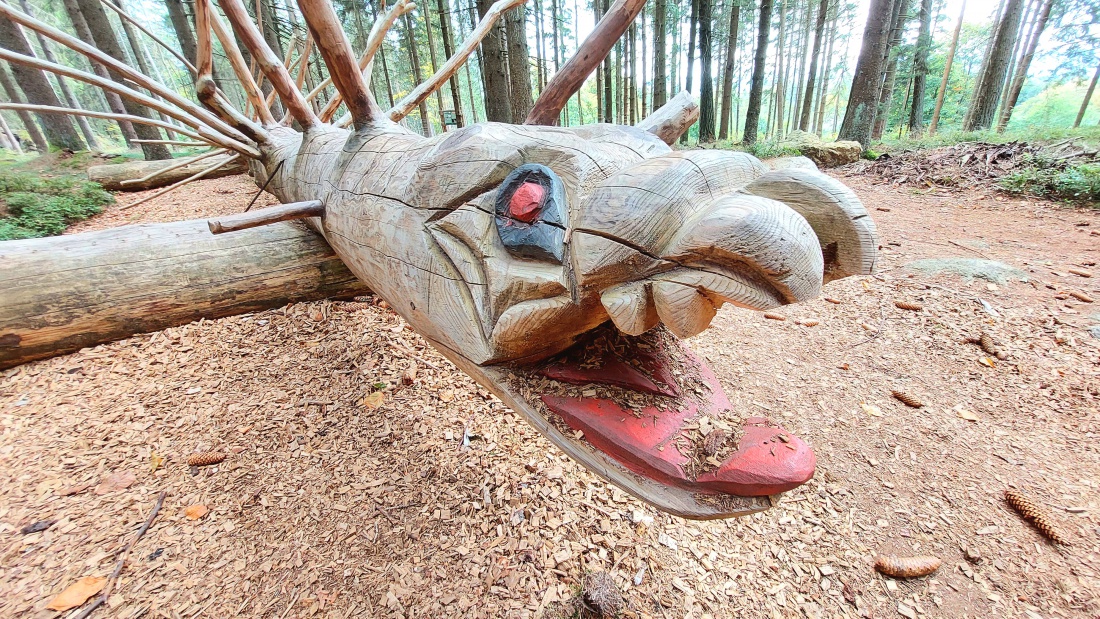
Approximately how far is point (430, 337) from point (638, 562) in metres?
1.15

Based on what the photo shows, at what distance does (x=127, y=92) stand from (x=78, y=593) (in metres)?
2.35

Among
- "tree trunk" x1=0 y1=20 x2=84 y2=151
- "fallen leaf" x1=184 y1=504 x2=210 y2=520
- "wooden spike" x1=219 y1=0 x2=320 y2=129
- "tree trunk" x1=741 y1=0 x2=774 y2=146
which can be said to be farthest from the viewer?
"tree trunk" x1=741 y1=0 x2=774 y2=146

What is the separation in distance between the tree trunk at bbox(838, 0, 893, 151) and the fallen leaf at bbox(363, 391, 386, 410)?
31.6 feet

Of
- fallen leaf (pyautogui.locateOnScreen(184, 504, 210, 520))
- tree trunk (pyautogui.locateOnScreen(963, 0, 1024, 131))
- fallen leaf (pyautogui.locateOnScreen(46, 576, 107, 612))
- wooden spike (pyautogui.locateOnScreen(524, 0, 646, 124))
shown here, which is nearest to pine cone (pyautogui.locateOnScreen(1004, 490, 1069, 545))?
wooden spike (pyautogui.locateOnScreen(524, 0, 646, 124))

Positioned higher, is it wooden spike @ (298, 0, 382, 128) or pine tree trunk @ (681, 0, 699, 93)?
pine tree trunk @ (681, 0, 699, 93)

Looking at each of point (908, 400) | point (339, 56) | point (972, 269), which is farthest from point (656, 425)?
point (972, 269)

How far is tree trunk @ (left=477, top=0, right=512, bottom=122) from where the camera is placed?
16.8ft

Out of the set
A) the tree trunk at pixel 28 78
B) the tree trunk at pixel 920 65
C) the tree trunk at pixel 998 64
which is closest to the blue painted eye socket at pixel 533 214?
the tree trunk at pixel 28 78

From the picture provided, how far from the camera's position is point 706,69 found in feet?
33.1

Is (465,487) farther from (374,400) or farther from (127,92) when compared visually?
(127,92)

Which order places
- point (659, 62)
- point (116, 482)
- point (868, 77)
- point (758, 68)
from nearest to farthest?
point (116, 482) < point (868, 77) < point (758, 68) < point (659, 62)

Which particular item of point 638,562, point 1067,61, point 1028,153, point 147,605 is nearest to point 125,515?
point 147,605

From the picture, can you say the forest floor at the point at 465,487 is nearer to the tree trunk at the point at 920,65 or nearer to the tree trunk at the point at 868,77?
the tree trunk at the point at 868,77

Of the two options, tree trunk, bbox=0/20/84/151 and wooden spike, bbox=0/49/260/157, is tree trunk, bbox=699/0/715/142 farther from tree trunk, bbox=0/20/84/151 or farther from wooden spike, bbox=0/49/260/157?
tree trunk, bbox=0/20/84/151
